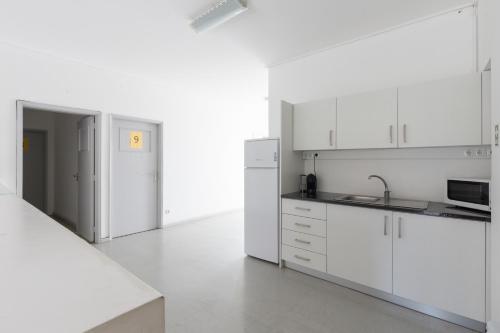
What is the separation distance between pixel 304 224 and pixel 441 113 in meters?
1.72

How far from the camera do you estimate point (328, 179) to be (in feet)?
10.6

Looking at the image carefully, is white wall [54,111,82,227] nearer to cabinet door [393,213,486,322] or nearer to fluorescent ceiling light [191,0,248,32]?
fluorescent ceiling light [191,0,248,32]

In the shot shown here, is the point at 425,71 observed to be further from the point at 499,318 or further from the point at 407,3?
the point at 499,318

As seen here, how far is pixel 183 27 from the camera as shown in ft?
9.07

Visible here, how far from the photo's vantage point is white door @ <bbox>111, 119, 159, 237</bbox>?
4062mm

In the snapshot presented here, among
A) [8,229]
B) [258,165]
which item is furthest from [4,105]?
[258,165]

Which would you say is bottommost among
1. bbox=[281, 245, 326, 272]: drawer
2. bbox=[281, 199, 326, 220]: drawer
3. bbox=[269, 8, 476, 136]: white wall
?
bbox=[281, 245, 326, 272]: drawer

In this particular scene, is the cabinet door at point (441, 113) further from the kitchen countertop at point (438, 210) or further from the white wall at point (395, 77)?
the kitchen countertop at point (438, 210)

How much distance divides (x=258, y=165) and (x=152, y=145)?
94.7 inches

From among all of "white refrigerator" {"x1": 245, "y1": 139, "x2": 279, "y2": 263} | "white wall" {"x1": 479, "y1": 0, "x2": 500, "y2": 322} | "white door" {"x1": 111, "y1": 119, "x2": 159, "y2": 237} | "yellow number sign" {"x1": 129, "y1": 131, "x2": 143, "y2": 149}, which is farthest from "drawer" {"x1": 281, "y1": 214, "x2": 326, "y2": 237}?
"yellow number sign" {"x1": 129, "y1": 131, "x2": 143, "y2": 149}

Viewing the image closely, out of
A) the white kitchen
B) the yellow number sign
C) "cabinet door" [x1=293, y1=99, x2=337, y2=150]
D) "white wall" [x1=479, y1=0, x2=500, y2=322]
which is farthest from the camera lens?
the yellow number sign

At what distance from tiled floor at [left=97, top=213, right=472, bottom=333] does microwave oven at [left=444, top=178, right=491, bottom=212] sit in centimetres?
100

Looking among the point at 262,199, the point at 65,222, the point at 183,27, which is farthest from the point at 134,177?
the point at 183,27

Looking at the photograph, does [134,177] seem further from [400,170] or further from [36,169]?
[400,170]
